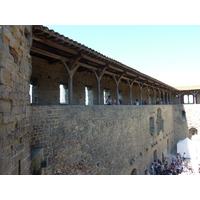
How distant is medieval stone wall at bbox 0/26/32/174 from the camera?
99.5 inches

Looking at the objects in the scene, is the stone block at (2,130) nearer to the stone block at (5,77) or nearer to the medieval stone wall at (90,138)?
the stone block at (5,77)

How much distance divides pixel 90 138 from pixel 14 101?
12.7 ft

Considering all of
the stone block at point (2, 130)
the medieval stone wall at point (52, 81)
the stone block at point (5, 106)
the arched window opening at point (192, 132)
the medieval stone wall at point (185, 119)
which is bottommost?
the arched window opening at point (192, 132)

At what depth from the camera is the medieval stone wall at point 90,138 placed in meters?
A: 4.66

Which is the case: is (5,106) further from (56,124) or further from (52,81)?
(52,81)

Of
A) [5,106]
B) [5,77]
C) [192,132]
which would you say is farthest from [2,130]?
[192,132]

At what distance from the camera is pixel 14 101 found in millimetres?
2980

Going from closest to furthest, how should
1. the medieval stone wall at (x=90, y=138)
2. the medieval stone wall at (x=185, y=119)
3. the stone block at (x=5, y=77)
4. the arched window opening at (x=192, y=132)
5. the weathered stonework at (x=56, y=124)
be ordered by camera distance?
the stone block at (x=5, y=77) < the weathered stonework at (x=56, y=124) < the medieval stone wall at (x=90, y=138) < the medieval stone wall at (x=185, y=119) < the arched window opening at (x=192, y=132)

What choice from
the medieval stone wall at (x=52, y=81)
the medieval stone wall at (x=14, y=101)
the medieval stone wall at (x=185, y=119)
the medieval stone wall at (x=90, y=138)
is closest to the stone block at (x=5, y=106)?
the medieval stone wall at (x=14, y=101)

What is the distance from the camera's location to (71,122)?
18.1 feet

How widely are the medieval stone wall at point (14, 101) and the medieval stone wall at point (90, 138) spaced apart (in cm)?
79

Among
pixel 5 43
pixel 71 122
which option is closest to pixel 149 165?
pixel 71 122

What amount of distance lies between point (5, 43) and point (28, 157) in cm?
252

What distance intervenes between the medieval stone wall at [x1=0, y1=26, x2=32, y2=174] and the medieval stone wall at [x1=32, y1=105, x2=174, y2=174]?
0.79 m
